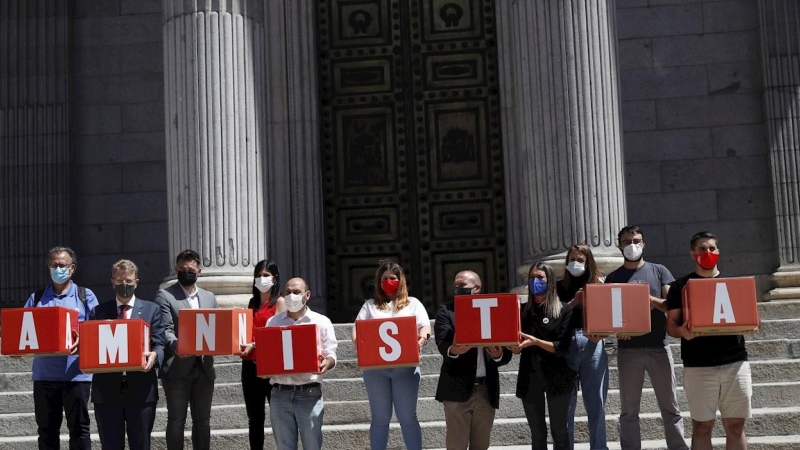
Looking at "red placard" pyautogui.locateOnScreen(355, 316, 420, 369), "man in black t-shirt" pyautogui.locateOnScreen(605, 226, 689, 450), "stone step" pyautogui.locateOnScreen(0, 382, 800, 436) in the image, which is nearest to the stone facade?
"stone step" pyautogui.locateOnScreen(0, 382, 800, 436)

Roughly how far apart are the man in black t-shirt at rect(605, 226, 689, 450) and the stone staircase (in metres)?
0.64

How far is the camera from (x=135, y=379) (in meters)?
10.5

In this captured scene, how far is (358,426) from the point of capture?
11930 mm

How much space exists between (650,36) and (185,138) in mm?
6393

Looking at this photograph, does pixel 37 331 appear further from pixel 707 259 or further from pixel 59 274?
pixel 707 259

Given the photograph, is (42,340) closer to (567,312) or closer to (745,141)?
(567,312)

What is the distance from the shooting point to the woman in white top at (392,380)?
10.4 m

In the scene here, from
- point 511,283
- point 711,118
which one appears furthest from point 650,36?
point 511,283

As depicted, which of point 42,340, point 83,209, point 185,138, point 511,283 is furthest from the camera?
point 83,209

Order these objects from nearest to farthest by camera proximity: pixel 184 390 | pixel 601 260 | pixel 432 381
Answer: pixel 184 390, pixel 432 381, pixel 601 260

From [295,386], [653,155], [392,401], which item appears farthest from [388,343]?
[653,155]

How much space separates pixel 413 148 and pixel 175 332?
6.58 meters

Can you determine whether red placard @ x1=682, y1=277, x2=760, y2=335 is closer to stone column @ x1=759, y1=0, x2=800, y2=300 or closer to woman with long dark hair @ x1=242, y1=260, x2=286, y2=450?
woman with long dark hair @ x1=242, y1=260, x2=286, y2=450

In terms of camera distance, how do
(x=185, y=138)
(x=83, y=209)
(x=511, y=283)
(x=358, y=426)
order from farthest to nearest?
(x=83, y=209)
(x=511, y=283)
(x=185, y=138)
(x=358, y=426)
